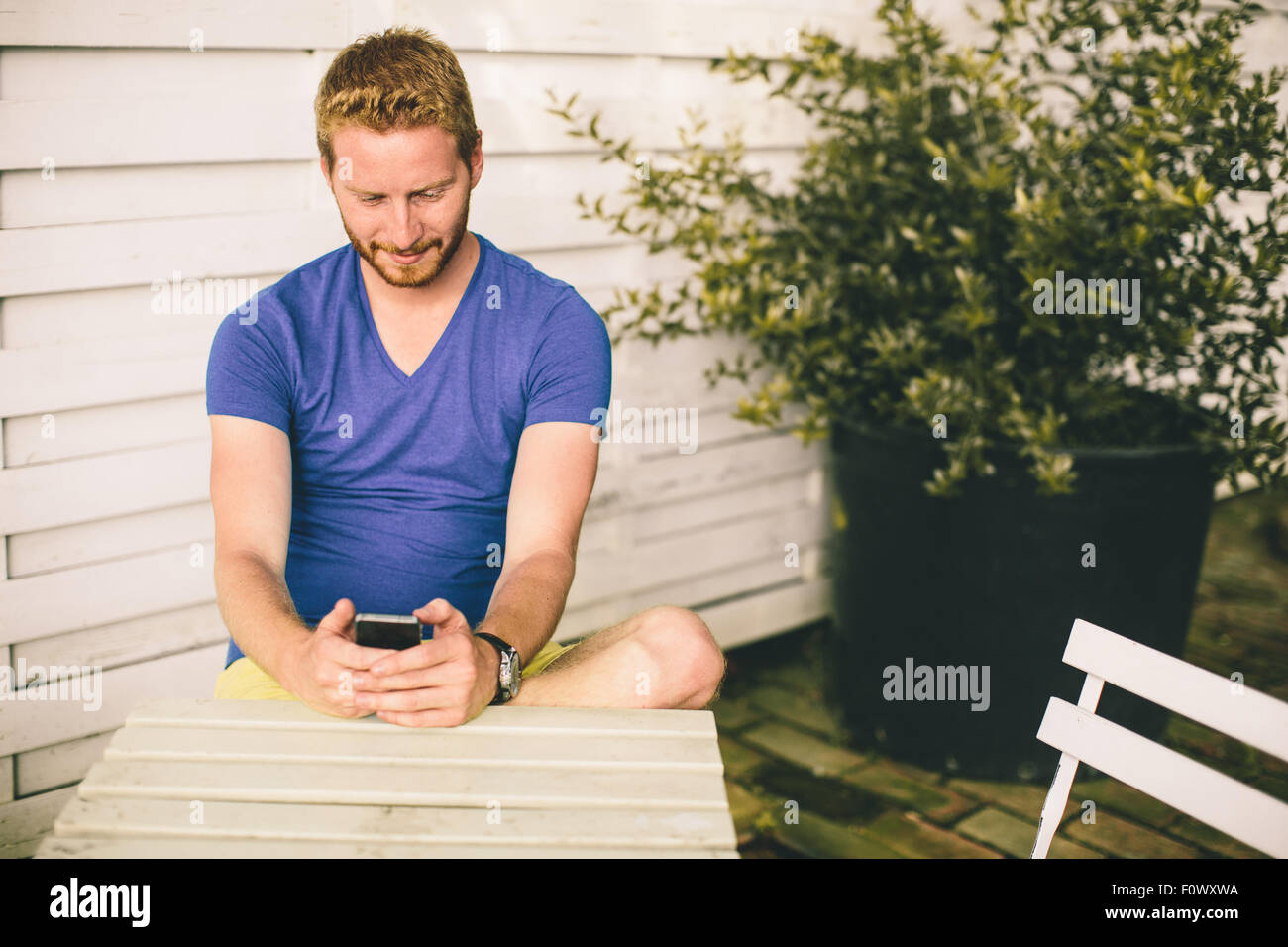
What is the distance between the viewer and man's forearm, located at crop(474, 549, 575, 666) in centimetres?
179

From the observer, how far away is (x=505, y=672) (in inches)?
65.0

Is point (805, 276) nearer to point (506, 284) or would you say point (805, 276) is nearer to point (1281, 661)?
point (506, 284)

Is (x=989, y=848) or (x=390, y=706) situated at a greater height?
(x=390, y=706)

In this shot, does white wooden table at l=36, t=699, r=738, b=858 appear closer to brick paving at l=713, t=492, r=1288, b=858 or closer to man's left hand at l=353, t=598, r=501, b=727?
man's left hand at l=353, t=598, r=501, b=727

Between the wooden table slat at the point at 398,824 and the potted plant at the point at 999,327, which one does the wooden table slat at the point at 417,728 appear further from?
the potted plant at the point at 999,327

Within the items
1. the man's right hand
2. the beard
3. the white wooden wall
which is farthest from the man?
the white wooden wall

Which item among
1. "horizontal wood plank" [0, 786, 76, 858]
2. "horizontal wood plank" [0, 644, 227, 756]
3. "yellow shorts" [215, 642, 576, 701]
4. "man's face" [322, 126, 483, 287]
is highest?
"man's face" [322, 126, 483, 287]

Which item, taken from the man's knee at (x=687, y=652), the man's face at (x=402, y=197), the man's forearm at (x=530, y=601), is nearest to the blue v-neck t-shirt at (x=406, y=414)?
the man's face at (x=402, y=197)

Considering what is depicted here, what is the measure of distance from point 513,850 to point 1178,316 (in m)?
2.35

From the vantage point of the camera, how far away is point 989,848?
9.00ft

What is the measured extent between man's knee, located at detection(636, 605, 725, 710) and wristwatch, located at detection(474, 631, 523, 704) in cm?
21

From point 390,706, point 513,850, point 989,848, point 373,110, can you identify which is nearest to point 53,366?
point 373,110

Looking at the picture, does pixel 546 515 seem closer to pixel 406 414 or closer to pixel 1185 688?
pixel 406 414

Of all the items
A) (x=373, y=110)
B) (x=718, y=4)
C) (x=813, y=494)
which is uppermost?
(x=718, y=4)
